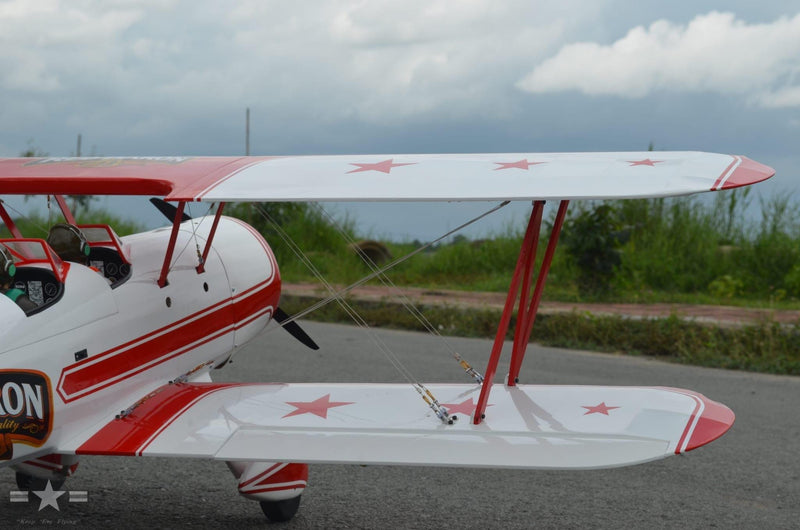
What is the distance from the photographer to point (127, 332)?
4227mm

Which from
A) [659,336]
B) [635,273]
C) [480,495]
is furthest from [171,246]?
[635,273]

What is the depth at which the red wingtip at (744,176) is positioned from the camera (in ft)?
12.0

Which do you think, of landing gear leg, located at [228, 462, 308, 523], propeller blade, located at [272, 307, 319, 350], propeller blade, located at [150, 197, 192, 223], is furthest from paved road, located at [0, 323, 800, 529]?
propeller blade, located at [150, 197, 192, 223]

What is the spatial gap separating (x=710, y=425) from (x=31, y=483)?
12.5 feet

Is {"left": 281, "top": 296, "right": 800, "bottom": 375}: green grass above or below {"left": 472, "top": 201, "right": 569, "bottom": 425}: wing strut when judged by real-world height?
below

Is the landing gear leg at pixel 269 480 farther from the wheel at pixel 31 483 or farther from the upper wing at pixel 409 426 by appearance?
the wheel at pixel 31 483

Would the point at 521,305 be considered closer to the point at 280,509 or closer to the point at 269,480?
the point at 269,480

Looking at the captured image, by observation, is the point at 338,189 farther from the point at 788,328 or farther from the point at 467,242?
the point at 467,242

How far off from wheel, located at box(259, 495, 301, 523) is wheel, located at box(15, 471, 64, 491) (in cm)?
123

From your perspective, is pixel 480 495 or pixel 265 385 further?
pixel 480 495

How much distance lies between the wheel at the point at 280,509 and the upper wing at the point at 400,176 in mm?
1725

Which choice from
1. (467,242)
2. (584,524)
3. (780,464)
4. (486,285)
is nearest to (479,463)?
(584,524)

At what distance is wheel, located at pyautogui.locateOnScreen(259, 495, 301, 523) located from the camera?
464cm

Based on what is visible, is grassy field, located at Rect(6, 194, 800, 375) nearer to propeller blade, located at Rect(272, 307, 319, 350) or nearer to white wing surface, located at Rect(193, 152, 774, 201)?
propeller blade, located at Rect(272, 307, 319, 350)
